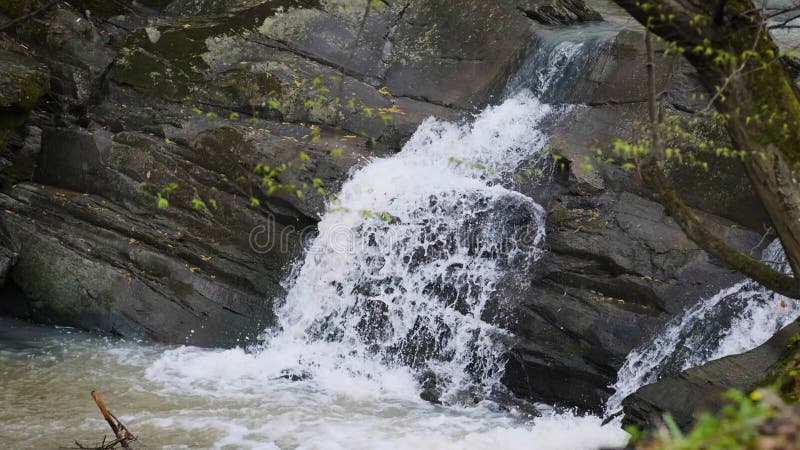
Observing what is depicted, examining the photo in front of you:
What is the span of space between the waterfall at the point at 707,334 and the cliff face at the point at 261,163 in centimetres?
15

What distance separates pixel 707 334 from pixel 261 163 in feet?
19.6

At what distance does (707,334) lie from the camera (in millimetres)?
8141

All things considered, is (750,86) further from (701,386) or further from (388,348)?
(388,348)

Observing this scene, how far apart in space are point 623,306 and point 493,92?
482 centimetres

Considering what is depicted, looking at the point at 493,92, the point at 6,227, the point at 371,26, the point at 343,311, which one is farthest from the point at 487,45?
the point at 6,227

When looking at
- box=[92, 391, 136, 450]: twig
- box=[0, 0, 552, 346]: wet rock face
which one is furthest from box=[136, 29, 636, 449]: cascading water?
box=[92, 391, 136, 450]: twig

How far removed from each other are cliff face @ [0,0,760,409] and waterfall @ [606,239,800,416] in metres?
0.15

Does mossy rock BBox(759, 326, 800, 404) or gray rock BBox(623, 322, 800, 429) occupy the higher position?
mossy rock BBox(759, 326, 800, 404)

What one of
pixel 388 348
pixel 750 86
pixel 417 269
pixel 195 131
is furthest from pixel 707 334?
pixel 195 131

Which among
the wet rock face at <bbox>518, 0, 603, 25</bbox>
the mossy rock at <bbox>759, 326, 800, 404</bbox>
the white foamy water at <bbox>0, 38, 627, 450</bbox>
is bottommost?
the white foamy water at <bbox>0, 38, 627, 450</bbox>

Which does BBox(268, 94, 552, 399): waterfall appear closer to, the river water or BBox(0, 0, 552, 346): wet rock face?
the river water

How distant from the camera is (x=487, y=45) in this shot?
12.6 m

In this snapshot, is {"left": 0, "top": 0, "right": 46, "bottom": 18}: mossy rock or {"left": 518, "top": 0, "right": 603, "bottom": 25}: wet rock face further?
{"left": 518, "top": 0, "right": 603, "bottom": 25}: wet rock face

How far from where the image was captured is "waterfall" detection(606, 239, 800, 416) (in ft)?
26.4
